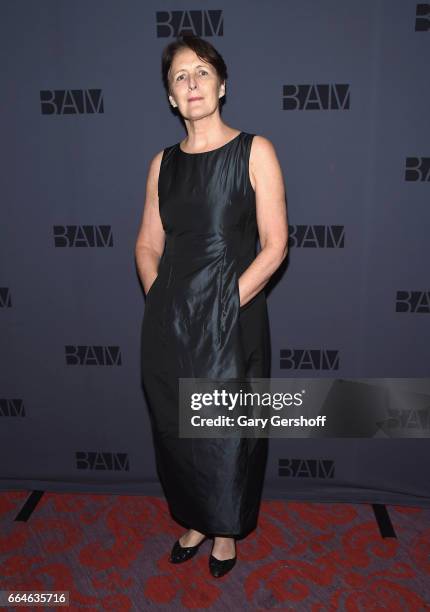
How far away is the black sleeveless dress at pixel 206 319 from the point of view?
192 cm

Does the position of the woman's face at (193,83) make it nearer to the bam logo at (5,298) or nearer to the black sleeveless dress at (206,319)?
the black sleeveless dress at (206,319)

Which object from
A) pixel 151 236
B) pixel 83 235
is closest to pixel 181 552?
pixel 151 236

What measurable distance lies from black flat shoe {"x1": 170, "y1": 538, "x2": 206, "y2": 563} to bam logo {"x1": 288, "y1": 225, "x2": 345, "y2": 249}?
1376 mm

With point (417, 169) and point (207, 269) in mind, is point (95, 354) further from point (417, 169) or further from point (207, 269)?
point (417, 169)

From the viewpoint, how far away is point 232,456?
2.03 m

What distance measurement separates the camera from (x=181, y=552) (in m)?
2.29

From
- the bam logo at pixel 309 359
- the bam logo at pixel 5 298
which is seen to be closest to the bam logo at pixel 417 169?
the bam logo at pixel 309 359

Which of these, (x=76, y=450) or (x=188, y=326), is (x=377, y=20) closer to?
(x=188, y=326)

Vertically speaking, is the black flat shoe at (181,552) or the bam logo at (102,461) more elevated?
the bam logo at (102,461)

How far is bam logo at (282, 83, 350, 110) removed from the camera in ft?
7.18

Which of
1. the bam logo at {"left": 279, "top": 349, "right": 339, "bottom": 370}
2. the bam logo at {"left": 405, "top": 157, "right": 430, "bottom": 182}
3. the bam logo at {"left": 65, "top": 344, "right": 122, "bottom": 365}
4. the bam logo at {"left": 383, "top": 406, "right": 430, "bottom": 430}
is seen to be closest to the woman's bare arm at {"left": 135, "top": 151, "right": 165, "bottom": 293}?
the bam logo at {"left": 65, "top": 344, "right": 122, "bottom": 365}

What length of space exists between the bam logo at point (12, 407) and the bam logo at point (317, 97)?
6.25 ft

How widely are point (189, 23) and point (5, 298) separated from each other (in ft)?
4.84

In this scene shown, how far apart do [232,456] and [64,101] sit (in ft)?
5.30
